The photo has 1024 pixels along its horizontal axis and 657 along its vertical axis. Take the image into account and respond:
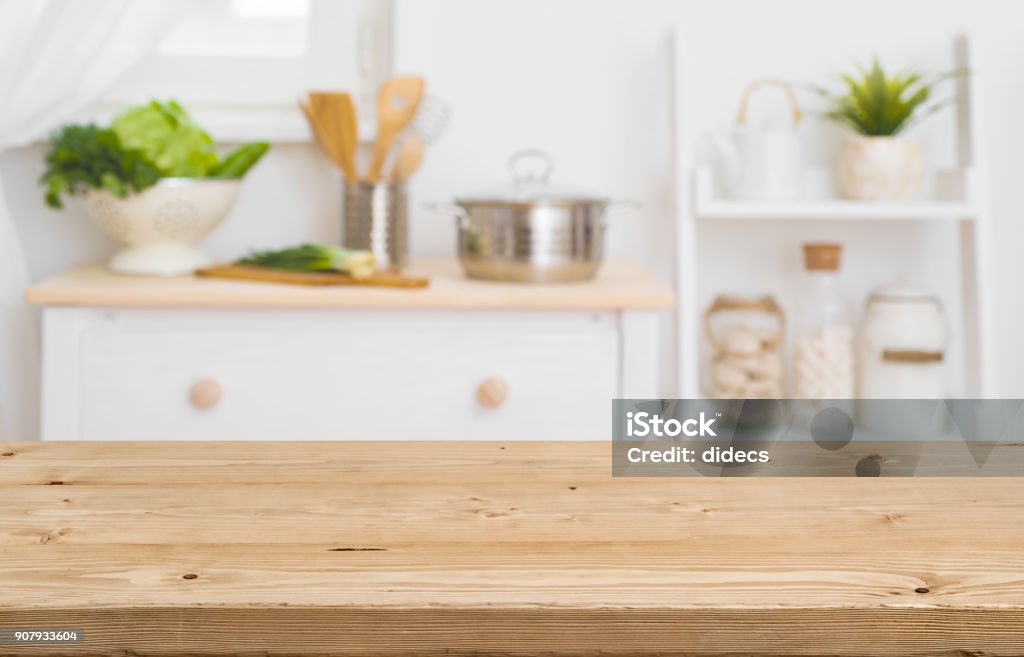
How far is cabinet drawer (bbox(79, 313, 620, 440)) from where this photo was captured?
1.78 metres

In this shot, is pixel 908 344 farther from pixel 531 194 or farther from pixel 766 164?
pixel 531 194

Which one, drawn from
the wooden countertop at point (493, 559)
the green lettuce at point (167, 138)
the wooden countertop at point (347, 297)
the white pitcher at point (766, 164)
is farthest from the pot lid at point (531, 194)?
the wooden countertop at point (493, 559)

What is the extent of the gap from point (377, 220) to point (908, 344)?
1.02 meters

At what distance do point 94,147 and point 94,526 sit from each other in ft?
4.32

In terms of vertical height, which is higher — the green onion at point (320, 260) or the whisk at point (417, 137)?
the whisk at point (417, 137)

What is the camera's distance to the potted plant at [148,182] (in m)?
1.86

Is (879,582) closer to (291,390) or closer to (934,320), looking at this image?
(291,390)

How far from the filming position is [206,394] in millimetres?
1753

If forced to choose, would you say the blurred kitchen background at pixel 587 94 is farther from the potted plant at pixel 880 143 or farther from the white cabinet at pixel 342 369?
the white cabinet at pixel 342 369

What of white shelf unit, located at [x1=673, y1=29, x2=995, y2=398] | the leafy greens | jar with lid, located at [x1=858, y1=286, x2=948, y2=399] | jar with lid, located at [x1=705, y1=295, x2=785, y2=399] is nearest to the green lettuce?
the leafy greens

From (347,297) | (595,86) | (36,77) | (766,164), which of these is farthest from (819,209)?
(36,77)

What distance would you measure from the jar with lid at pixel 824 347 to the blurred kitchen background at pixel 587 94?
0.09 metres

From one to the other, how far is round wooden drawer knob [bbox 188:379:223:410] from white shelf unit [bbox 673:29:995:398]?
0.84m

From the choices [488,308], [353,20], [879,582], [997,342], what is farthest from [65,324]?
[997,342]
